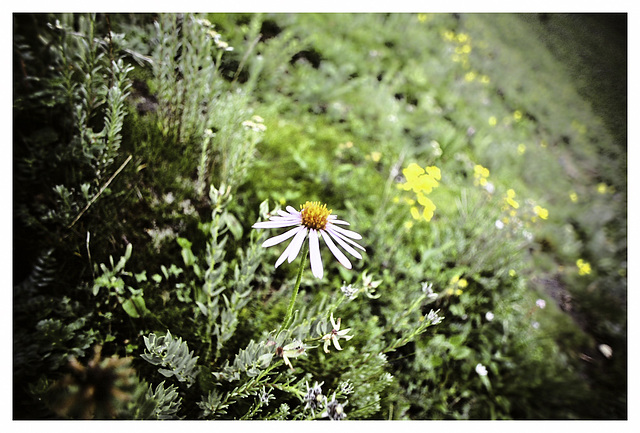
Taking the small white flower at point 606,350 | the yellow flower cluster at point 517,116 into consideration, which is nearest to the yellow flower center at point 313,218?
the small white flower at point 606,350

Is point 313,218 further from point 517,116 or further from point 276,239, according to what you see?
point 517,116

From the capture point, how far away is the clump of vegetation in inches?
36.9

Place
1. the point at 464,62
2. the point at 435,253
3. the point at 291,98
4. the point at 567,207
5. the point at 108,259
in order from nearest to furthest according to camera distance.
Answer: the point at 108,259, the point at 435,253, the point at 291,98, the point at 567,207, the point at 464,62

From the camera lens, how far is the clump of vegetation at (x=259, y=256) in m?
0.94

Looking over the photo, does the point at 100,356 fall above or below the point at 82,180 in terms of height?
below

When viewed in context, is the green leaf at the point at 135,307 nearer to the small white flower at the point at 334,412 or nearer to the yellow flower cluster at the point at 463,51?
the small white flower at the point at 334,412

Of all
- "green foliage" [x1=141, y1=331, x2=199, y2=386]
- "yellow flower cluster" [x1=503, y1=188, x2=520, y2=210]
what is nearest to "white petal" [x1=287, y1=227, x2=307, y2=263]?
"green foliage" [x1=141, y1=331, x2=199, y2=386]

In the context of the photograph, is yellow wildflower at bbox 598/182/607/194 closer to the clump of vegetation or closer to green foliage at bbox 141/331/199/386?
the clump of vegetation

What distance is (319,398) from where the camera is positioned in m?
0.90

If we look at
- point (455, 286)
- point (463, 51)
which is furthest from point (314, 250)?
point (463, 51)

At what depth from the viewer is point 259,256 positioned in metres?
1.06

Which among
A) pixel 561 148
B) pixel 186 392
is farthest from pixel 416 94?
pixel 186 392

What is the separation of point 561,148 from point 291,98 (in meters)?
3.94

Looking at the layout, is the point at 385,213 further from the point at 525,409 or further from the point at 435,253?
the point at 525,409
